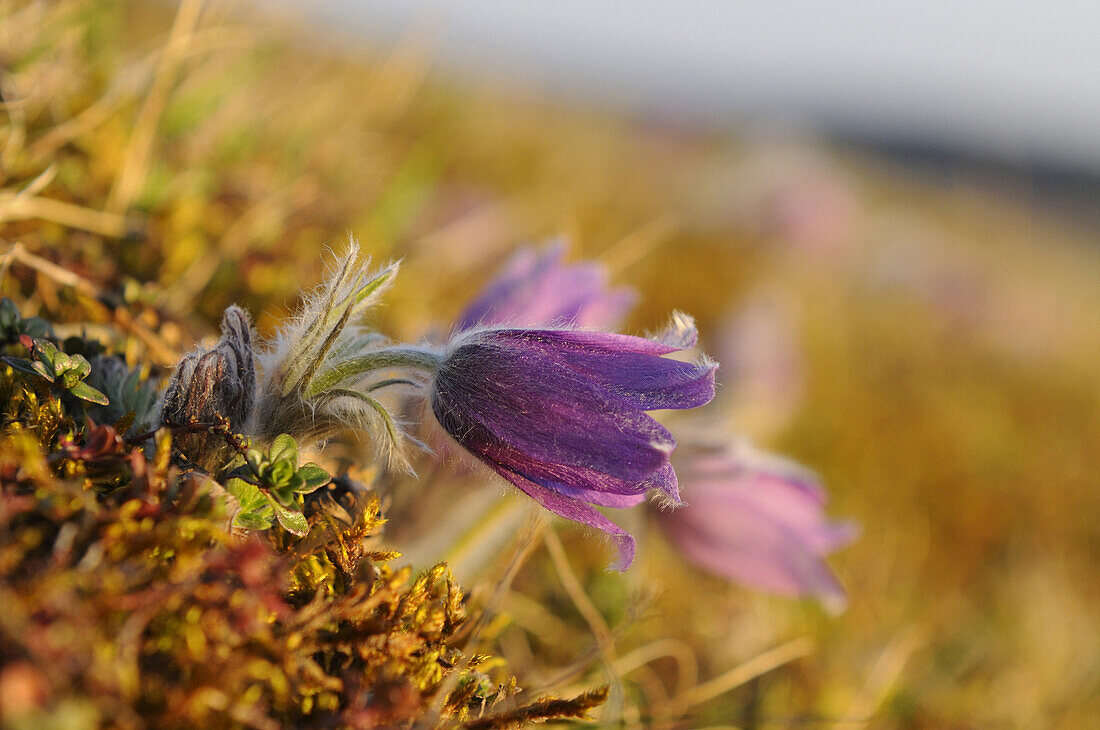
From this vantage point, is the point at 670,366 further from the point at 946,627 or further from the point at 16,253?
the point at 946,627

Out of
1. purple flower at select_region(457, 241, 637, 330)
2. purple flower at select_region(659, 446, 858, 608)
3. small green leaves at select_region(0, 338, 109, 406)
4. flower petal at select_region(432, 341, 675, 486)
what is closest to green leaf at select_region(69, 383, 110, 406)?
small green leaves at select_region(0, 338, 109, 406)

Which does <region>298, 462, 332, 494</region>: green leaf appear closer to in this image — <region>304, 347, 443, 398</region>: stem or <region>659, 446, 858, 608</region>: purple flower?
<region>304, 347, 443, 398</region>: stem

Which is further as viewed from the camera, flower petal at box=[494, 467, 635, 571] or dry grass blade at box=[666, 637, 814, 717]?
dry grass blade at box=[666, 637, 814, 717]

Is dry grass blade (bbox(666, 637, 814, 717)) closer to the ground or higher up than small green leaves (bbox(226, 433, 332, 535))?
closer to the ground

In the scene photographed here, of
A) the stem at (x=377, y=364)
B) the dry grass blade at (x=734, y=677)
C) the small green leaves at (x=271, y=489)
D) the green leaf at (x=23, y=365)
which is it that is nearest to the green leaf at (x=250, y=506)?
the small green leaves at (x=271, y=489)

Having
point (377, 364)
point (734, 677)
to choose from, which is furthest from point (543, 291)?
point (734, 677)

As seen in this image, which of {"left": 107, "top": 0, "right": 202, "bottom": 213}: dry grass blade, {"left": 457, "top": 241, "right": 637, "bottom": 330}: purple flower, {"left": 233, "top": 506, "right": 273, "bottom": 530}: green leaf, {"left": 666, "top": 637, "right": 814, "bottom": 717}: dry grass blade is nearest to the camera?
{"left": 233, "top": 506, "right": 273, "bottom": 530}: green leaf

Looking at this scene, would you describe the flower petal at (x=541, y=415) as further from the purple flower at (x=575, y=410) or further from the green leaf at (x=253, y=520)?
the green leaf at (x=253, y=520)
